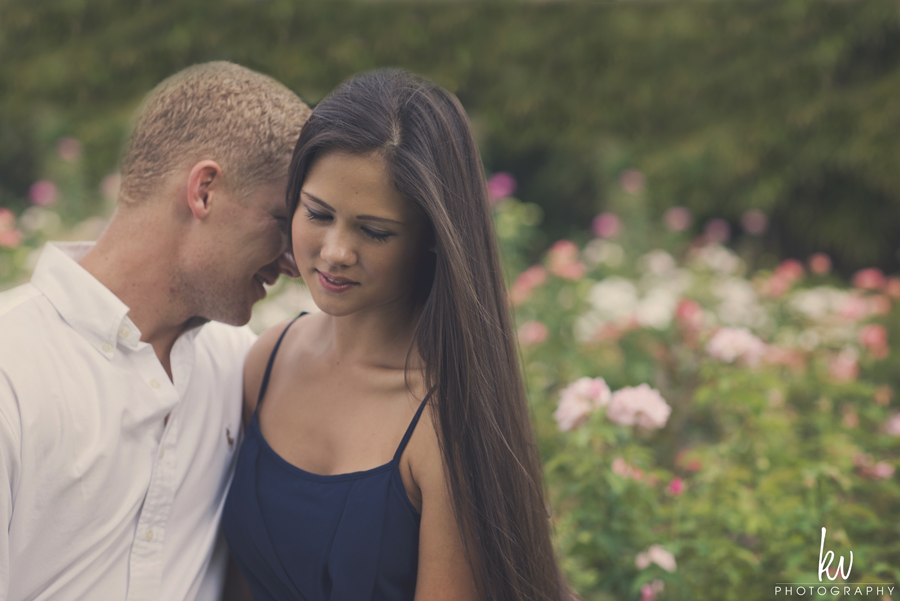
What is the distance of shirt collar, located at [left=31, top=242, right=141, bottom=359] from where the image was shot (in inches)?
59.1

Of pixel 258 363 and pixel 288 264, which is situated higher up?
pixel 288 264

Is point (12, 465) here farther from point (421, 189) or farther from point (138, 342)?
point (421, 189)

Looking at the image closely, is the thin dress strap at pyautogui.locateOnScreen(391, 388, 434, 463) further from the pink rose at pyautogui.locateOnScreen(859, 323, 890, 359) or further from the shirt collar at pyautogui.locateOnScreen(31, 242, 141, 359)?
the pink rose at pyautogui.locateOnScreen(859, 323, 890, 359)

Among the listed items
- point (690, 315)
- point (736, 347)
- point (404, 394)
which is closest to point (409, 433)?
point (404, 394)

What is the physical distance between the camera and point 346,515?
4.82 feet

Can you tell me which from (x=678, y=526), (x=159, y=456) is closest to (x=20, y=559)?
(x=159, y=456)

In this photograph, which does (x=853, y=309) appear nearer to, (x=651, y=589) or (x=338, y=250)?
(x=651, y=589)

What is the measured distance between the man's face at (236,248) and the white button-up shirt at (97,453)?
0.47 feet

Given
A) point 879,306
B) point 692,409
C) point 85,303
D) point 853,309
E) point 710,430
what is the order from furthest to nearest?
point 879,306
point 853,309
point 710,430
point 692,409
point 85,303

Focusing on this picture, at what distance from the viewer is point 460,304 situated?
4.53ft

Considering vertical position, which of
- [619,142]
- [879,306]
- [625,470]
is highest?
[619,142]

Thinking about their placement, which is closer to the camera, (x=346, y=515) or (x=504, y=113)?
(x=346, y=515)

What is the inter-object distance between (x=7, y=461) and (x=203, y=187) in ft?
2.24

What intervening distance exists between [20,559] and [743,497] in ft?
5.88
